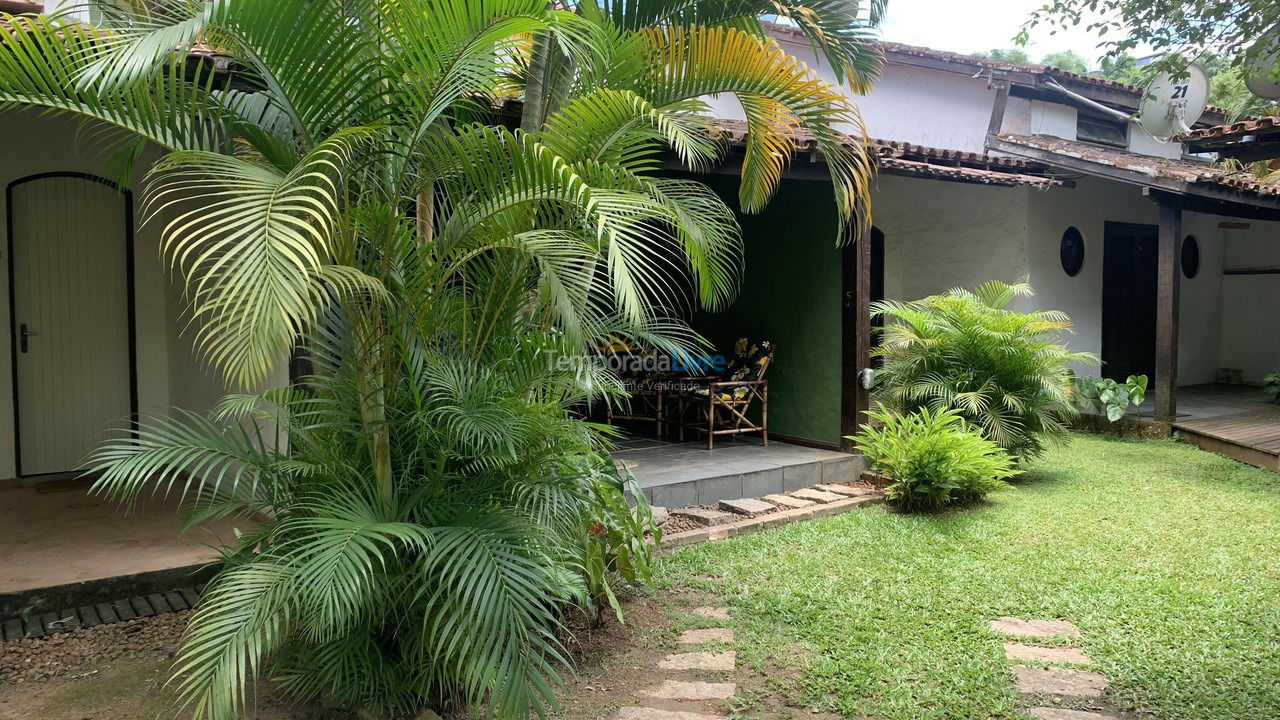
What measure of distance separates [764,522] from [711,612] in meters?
1.65

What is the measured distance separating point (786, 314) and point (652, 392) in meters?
1.47

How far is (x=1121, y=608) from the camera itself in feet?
13.6

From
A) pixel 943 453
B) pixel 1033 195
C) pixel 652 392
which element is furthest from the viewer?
pixel 1033 195

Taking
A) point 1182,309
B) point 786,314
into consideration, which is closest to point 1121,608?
point 786,314

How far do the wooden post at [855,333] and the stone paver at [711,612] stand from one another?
3423mm

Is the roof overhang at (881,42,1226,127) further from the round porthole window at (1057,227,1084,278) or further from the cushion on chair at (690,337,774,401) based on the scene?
the cushion on chair at (690,337,774,401)

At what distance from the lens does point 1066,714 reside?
3104 millimetres

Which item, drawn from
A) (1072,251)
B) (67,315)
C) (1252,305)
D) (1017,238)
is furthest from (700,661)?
(1252,305)

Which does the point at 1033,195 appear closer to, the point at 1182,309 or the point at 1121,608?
the point at 1182,309

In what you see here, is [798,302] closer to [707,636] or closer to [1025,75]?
[707,636]

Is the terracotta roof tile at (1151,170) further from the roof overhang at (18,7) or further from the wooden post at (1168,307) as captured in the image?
the roof overhang at (18,7)

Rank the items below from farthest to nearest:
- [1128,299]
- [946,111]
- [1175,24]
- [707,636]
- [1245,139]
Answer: [946,111] < [1128,299] < [1245,139] < [1175,24] < [707,636]

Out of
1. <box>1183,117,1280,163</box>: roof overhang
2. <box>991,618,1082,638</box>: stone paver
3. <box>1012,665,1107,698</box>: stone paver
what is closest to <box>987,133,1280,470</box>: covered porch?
<box>1183,117,1280,163</box>: roof overhang

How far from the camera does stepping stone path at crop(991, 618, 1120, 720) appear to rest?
10.3 ft
